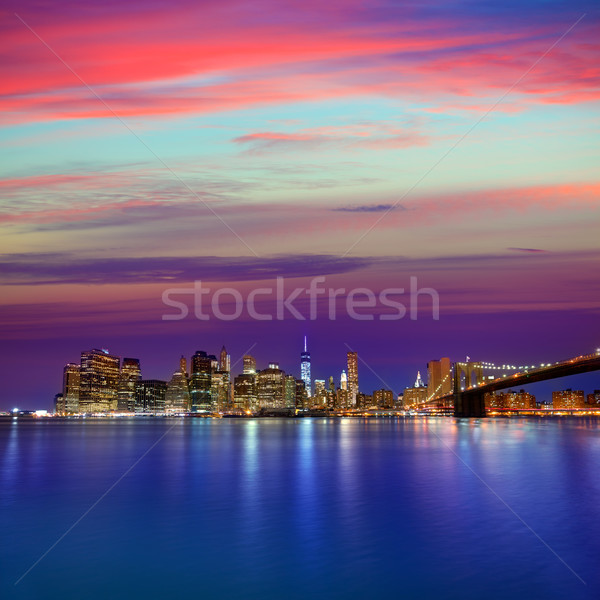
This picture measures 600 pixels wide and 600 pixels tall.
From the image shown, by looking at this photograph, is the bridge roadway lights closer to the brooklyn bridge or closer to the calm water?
the brooklyn bridge

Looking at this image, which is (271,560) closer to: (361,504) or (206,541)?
(206,541)

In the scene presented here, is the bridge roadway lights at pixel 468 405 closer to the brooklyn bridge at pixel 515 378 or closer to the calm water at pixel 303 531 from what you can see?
the brooklyn bridge at pixel 515 378

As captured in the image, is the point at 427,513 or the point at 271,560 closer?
the point at 271,560

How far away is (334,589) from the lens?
20438mm

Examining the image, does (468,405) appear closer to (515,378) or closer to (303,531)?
(515,378)

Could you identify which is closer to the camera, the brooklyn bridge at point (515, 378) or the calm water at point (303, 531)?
the calm water at point (303, 531)

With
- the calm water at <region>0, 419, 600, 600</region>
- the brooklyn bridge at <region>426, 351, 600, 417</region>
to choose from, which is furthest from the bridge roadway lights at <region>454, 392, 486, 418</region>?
the calm water at <region>0, 419, 600, 600</region>

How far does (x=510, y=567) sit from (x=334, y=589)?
6.09 m

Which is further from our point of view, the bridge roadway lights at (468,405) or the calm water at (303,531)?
the bridge roadway lights at (468,405)

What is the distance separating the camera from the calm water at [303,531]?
2097 cm

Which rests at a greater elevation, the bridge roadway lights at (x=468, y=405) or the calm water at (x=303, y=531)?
the bridge roadway lights at (x=468, y=405)

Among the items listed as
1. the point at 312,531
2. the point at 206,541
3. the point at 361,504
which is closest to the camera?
the point at 206,541

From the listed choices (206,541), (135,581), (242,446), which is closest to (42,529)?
(206,541)

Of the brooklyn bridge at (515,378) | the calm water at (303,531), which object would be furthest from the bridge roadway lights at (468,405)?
the calm water at (303,531)
